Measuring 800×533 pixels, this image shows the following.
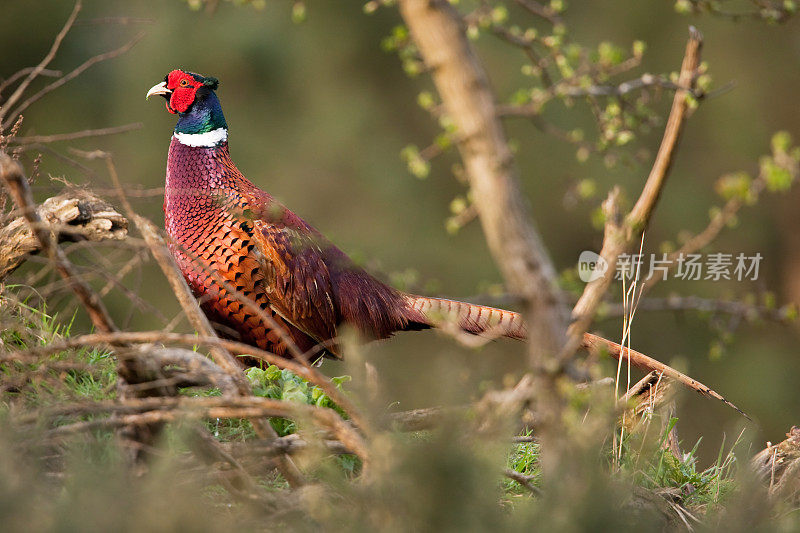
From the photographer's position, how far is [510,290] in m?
Result: 1.90

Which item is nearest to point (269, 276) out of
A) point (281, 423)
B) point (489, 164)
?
point (281, 423)

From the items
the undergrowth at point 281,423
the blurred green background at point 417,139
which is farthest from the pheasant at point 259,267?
the blurred green background at point 417,139

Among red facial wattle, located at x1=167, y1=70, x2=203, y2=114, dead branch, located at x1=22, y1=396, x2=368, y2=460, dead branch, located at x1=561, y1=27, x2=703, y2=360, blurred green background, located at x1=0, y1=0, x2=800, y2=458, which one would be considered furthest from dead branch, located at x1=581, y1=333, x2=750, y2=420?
blurred green background, located at x1=0, y1=0, x2=800, y2=458

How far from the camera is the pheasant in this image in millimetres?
3783

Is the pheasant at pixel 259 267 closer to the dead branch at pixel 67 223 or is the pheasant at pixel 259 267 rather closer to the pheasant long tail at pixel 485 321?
the pheasant long tail at pixel 485 321

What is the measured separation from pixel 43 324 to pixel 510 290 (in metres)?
1.93

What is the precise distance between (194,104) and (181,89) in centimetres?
11

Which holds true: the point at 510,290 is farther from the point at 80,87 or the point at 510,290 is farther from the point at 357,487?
the point at 80,87

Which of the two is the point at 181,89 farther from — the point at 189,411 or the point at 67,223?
the point at 189,411

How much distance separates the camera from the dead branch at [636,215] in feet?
6.11

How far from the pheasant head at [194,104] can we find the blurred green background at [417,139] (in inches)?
216

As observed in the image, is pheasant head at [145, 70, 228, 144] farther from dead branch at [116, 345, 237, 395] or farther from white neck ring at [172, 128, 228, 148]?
dead branch at [116, 345, 237, 395]

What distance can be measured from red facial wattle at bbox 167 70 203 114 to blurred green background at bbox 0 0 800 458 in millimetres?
5503

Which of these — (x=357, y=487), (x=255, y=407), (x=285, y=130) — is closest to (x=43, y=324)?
(x=255, y=407)
